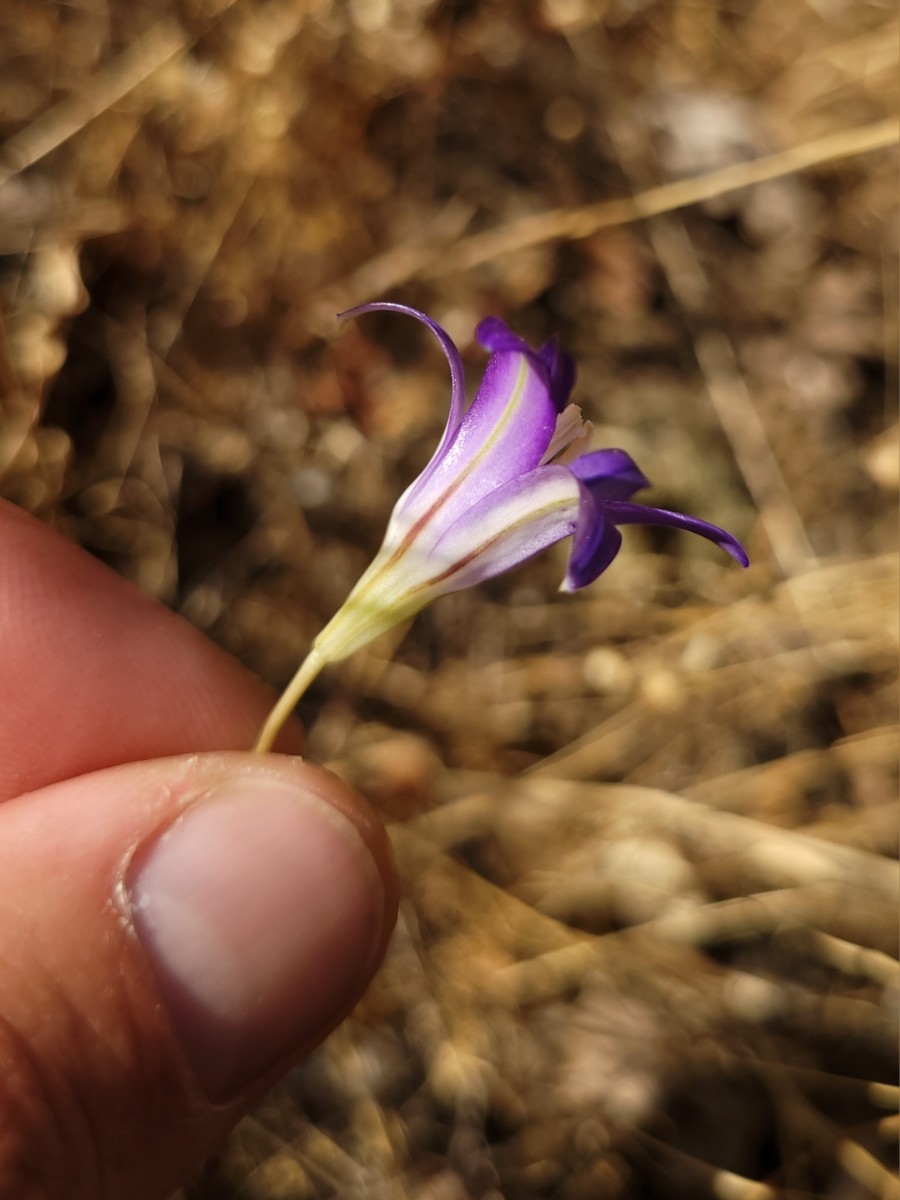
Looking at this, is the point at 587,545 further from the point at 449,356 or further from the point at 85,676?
the point at 85,676

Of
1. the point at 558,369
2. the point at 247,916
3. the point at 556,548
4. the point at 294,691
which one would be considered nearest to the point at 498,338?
the point at 558,369

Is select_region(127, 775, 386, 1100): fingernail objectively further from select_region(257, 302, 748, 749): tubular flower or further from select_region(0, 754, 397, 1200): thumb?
select_region(257, 302, 748, 749): tubular flower

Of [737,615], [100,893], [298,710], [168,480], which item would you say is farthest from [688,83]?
[100,893]

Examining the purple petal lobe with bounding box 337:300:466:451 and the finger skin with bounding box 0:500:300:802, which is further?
→ the finger skin with bounding box 0:500:300:802

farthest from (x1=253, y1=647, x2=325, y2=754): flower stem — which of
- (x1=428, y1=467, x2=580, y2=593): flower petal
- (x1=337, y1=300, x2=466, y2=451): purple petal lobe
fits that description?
(x1=337, y1=300, x2=466, y2=451): purple petal lobe

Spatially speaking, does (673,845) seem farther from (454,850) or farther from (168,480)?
(168,480)

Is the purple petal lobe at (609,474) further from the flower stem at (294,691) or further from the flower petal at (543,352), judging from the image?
the flower stem at (294,691)
